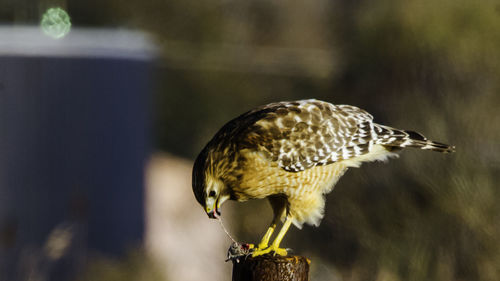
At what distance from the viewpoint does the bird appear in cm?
438

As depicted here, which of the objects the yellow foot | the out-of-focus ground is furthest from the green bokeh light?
the yellow foot

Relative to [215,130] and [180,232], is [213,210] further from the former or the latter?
[215,130]

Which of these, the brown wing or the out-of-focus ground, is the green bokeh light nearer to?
the out-of-focus ground

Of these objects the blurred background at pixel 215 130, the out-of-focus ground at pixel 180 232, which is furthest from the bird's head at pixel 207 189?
the out-of-focus ground at pixel 180 232

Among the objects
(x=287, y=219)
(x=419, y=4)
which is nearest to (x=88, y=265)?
(x=287, y=219)

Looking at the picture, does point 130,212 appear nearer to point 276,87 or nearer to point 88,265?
point 88,265

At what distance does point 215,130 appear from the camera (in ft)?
43.5

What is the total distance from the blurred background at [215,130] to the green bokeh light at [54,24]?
54 millimetres

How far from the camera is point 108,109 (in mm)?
13492

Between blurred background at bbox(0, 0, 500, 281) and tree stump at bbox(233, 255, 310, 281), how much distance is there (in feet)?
10.5

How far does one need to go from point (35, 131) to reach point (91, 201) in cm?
139

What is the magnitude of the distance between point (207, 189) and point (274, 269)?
2.42 feet

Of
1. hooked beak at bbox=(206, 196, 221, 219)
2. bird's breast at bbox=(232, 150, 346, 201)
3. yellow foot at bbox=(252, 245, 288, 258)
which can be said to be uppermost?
bird's breast at bbox=(232, 150, 346, 201)

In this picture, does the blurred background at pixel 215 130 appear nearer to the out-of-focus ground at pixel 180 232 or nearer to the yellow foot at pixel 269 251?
the out-of-focus ground at pixel 180 232
